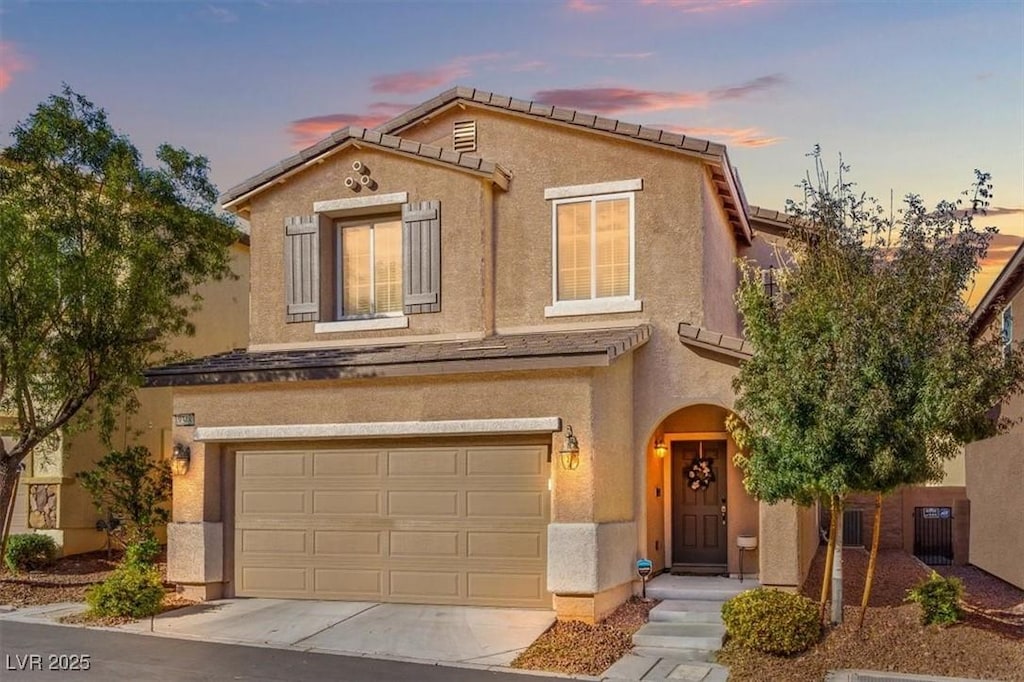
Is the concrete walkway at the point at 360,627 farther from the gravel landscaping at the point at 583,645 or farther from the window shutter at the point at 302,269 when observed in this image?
the window shutter at the point at 302,269

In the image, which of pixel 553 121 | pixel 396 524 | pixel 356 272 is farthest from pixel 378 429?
pixel 553 121

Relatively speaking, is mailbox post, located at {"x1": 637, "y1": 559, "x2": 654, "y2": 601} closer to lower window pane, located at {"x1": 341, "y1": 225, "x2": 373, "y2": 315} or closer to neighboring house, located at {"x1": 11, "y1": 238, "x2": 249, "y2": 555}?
lower window pane, located at {"x1": 341, "y1": 225, "x2": 373, "y2": 315}

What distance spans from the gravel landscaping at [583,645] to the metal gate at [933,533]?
11.4 meters

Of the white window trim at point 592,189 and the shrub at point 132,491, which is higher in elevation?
the white window trim at point 592,189

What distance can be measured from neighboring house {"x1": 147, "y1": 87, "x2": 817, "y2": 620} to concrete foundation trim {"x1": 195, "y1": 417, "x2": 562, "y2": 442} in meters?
0.03

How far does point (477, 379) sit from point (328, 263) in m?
4.12

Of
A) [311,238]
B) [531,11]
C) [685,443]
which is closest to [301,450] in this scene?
[311,238]

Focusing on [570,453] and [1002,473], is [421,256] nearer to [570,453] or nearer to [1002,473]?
[570,453]

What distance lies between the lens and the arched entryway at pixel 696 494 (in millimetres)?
16156

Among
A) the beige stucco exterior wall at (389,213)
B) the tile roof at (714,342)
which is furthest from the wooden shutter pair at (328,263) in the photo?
the tile roof at (714,342)

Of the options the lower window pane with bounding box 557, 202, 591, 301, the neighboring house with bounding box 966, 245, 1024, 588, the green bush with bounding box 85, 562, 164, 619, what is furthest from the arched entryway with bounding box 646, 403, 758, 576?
the green bush with bounding box 85, 562, 164, 619

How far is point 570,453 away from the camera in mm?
13414

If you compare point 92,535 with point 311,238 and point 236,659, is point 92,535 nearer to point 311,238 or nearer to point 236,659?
point 311,238

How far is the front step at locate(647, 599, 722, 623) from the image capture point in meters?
13.2
